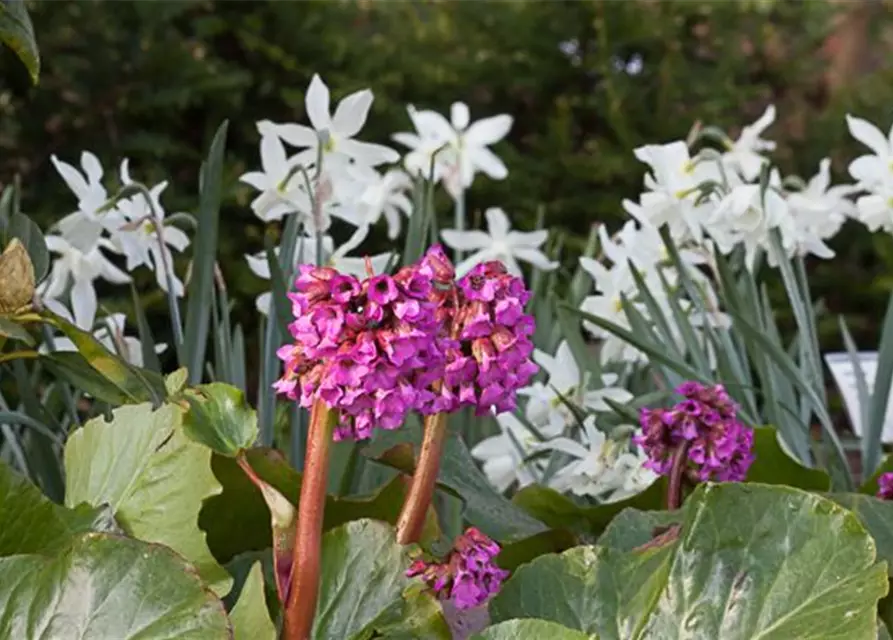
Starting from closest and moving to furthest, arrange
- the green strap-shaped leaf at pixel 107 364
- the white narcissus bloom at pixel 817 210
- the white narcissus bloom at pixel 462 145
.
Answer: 1. the green strap-shaped leaf at pixel 107 364
2. the white narcissus bloom at pixel 817 210
3. the white narcissus bloom at pixel 462 145

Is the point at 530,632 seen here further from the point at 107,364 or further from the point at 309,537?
the point at 107,364

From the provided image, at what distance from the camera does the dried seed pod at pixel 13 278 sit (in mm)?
509

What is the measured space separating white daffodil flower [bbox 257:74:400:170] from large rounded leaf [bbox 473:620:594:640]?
57cm

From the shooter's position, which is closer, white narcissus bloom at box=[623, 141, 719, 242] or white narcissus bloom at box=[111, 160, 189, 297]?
white narcissus bloom at box=[111, 160, 189, 297]

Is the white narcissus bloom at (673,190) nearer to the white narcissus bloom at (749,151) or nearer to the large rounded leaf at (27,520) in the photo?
the white narcissus bloom at (749,151)

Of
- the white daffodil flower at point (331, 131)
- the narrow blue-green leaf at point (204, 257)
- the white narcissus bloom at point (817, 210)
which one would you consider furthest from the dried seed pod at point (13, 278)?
the white narcissus bloom at point (817, 210)

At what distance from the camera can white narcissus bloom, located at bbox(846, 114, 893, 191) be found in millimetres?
996

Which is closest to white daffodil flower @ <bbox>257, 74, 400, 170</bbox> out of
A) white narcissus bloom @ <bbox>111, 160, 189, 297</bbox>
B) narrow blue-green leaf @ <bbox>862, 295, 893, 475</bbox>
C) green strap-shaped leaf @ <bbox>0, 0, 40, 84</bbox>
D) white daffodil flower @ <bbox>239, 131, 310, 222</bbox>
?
white daffodil flower @ <bbox>239, 131, 310, 222</bbox>

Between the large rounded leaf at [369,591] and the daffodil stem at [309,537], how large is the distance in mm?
26

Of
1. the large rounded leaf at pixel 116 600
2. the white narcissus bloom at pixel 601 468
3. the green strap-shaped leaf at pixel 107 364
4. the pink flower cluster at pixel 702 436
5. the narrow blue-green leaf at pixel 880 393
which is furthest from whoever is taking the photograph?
the narrow blue-green leaf at pixel 880 393

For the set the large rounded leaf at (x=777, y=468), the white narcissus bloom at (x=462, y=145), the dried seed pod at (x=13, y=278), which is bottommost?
the large rounded leaf at (x=777, y=468)

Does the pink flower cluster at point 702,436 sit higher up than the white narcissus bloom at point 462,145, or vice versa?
the white narcissus bloom at point 462,145

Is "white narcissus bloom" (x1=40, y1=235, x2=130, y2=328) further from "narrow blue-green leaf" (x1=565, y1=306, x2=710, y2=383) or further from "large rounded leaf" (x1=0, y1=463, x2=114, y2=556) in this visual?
"large rounded leaf" (x1=0, y1=463, x2=114, y2=556)

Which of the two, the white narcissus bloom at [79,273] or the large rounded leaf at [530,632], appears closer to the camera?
the large rounded leaf at [530,632]
